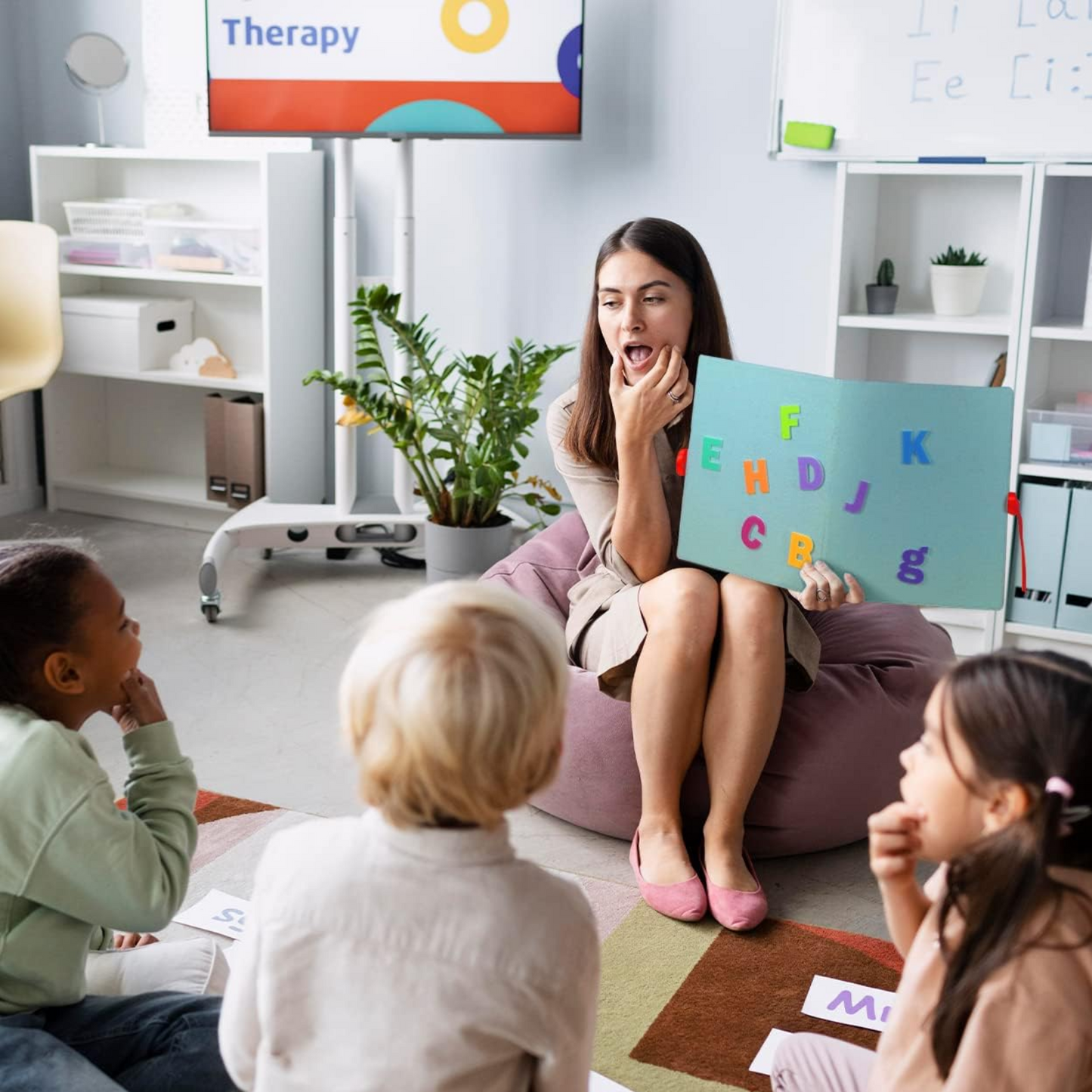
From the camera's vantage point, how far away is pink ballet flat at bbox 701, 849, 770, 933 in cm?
194

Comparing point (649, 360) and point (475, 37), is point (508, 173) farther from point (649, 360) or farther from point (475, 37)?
point (649, 360)

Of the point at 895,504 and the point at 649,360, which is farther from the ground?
the point at 649,360

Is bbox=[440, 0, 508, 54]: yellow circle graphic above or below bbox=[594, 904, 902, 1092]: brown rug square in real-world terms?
above

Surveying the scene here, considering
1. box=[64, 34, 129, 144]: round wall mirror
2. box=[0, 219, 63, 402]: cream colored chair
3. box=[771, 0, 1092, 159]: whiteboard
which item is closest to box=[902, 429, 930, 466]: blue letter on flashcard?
box=[771, 0, 1092, 159]: whiteboard

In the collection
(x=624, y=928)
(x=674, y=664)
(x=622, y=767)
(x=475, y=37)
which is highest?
(x=475, y=37)

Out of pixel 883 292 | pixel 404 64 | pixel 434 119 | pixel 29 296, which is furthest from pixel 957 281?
pixel 29 296

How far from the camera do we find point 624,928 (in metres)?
1.96

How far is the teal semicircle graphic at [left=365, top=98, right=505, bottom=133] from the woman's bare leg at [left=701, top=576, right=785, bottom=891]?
1.68 meters

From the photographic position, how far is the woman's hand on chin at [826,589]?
184cm

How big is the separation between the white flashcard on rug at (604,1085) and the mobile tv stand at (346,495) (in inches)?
79.0

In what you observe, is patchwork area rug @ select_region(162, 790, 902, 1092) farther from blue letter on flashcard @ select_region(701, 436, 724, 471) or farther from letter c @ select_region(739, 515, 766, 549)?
blue letter on flashcard @ select_region(701, 436, 724, 471)

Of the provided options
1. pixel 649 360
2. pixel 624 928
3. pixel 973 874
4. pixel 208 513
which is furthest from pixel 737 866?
pixel 208 513

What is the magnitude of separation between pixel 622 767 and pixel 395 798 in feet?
3.96

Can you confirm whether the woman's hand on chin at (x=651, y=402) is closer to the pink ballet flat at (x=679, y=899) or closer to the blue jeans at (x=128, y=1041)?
the pink ballet flat at (x=679, y=899)
